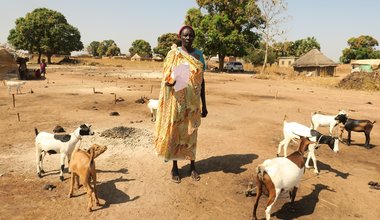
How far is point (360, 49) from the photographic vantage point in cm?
9456

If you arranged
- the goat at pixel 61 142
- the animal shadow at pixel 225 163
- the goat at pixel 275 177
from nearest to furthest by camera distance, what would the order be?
the goat at pixel 275 177 → the goat at pixel 61 142 → the animal shadow at pixel 225 163

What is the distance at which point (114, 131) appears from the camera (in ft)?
32.2

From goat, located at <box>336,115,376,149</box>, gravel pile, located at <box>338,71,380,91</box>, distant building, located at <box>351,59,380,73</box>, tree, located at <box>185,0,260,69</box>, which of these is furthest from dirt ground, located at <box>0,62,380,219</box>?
distant building, located at <box>351,59,380,73</box>

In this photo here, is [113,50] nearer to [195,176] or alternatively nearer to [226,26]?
[226,26]

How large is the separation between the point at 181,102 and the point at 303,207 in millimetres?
3063

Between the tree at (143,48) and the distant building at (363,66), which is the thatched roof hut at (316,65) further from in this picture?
the tree at (143,48)

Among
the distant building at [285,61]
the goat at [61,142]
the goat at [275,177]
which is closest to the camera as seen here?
the goat at [275,177]

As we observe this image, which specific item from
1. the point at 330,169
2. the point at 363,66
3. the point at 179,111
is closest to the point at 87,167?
the point at 179,111

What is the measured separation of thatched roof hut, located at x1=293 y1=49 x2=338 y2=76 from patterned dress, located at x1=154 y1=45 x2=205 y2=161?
42.3m

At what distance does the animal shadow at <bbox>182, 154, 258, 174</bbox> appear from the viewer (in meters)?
7.47

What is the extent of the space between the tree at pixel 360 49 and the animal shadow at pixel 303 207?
328ft

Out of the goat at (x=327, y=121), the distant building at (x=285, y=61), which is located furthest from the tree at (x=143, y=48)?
the goat at (x=327, y=121)

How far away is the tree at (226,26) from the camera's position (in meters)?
45.6

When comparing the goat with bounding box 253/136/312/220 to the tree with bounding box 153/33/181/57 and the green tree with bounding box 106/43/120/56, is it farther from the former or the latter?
the green tree with bounding box 106/43/120/56
